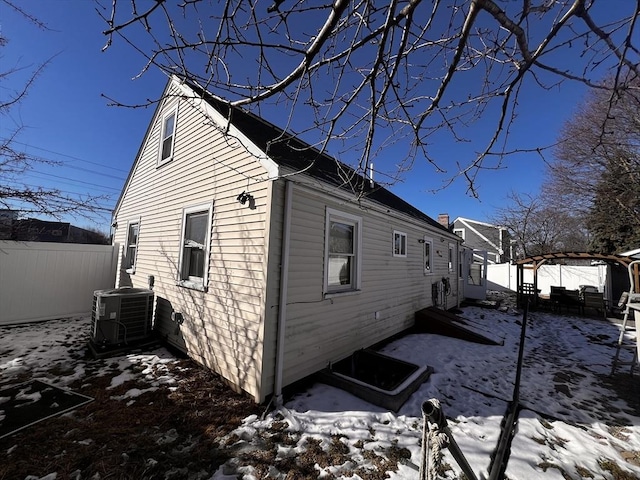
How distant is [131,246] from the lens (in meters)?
8.17

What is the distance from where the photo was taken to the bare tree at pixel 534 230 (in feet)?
77.9

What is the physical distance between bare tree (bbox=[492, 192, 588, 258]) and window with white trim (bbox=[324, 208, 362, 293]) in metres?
25.3

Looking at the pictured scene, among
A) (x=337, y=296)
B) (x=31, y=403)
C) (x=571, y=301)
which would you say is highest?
(x=337, y=296)

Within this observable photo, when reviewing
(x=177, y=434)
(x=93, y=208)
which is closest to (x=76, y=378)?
(x=177, y=434)

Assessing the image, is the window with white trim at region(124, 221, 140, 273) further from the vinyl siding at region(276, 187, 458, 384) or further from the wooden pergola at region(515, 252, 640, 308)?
the wooden pergola at region(515, 252, 640, 308)

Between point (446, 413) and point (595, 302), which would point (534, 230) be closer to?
point (595, 302)

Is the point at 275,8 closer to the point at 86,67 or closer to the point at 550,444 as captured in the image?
the point at 86,67

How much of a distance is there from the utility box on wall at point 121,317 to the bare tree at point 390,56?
16.9 feet

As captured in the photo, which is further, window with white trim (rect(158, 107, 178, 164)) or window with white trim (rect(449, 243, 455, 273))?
window with white trim (rect(449, 243, 455, 273))

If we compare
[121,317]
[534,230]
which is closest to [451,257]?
[121,317]

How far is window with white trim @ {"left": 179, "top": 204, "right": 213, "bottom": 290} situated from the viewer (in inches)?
203

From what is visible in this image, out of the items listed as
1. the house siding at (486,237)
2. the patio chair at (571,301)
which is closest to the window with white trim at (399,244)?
the patio chair at (571,301)

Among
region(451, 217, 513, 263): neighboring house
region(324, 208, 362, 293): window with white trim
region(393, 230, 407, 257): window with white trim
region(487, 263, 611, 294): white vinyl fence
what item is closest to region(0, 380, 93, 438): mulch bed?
region(324, 208, 362, 293): window with white trim

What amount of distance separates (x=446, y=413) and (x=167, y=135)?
856 cm
